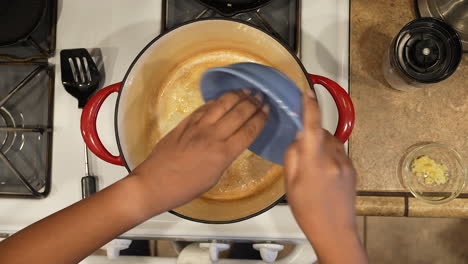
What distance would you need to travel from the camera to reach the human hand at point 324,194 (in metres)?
0.36

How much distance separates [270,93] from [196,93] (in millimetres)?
275

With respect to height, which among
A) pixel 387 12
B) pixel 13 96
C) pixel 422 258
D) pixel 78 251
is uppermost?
pixel 387 12

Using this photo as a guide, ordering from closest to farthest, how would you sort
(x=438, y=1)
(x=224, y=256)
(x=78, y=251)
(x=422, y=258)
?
(x=78, y=251) → (x=438, y=1) → (x=224, y=256) → (x=422, y=258)

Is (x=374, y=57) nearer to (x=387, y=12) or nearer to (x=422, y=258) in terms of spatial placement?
(x=387, y=12)

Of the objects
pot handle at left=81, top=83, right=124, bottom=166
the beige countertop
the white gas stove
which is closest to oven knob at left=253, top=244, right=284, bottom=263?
the white gas stove

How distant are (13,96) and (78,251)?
322mm

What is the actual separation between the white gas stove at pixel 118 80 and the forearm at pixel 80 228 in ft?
0.56

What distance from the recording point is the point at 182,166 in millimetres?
422

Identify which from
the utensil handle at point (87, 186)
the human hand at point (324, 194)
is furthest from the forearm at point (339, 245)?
the utensil handle at point (87, 186)

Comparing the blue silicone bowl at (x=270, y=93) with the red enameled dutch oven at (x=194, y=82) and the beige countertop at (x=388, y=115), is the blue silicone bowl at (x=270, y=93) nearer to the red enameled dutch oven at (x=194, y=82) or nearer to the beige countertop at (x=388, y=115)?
the red enameled dutch oven at (x=194, y=82)

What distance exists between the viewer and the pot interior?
52 cm

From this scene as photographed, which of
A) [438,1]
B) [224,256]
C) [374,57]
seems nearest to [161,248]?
[224,256]

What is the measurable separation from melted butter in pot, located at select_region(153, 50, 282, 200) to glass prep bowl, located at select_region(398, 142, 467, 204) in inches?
7.5

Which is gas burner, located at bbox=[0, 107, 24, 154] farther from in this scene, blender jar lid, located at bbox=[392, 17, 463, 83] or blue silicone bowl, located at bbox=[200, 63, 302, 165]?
blender jar lid, located at bbox=[392, 17, 463, 83]
